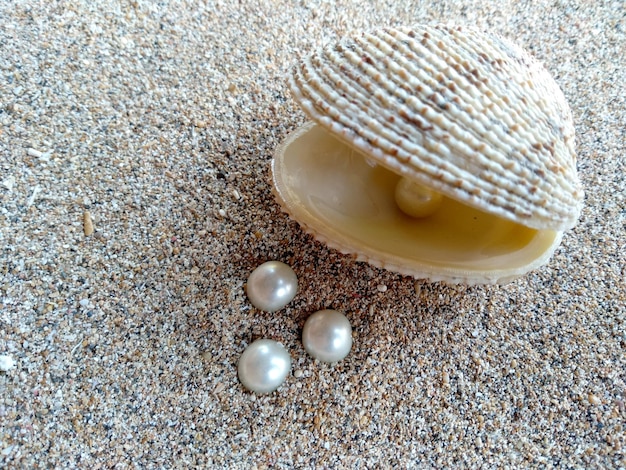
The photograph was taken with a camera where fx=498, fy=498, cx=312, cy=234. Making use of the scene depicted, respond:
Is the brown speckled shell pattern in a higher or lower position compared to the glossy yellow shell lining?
higher

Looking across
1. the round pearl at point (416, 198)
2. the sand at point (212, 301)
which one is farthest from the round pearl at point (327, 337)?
the round pearl at point (416, 198)

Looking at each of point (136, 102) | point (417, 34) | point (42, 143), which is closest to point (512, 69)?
point (417, 34)

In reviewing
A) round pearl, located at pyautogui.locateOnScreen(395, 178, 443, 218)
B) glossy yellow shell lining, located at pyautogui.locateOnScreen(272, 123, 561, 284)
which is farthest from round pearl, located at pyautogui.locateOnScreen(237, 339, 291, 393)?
round pearl, located at pyautogui.locateOnScreen(395, 178, 443, 218)

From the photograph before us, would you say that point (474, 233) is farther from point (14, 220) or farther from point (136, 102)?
point (14, 220)

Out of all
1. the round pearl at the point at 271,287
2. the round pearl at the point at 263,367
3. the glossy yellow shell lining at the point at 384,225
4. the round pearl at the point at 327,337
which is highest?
the glossy yellow shell lining at the point at 384,225

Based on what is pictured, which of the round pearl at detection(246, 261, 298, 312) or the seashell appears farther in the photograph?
the round pearl at detection(246, 261, 298, 312)

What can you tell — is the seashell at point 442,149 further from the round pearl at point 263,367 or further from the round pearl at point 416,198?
the round pearl at point 263,367

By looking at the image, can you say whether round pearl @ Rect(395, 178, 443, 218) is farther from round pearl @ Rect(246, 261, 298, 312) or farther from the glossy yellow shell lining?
round pearl @ Rect(246, 261, 298, 312)
